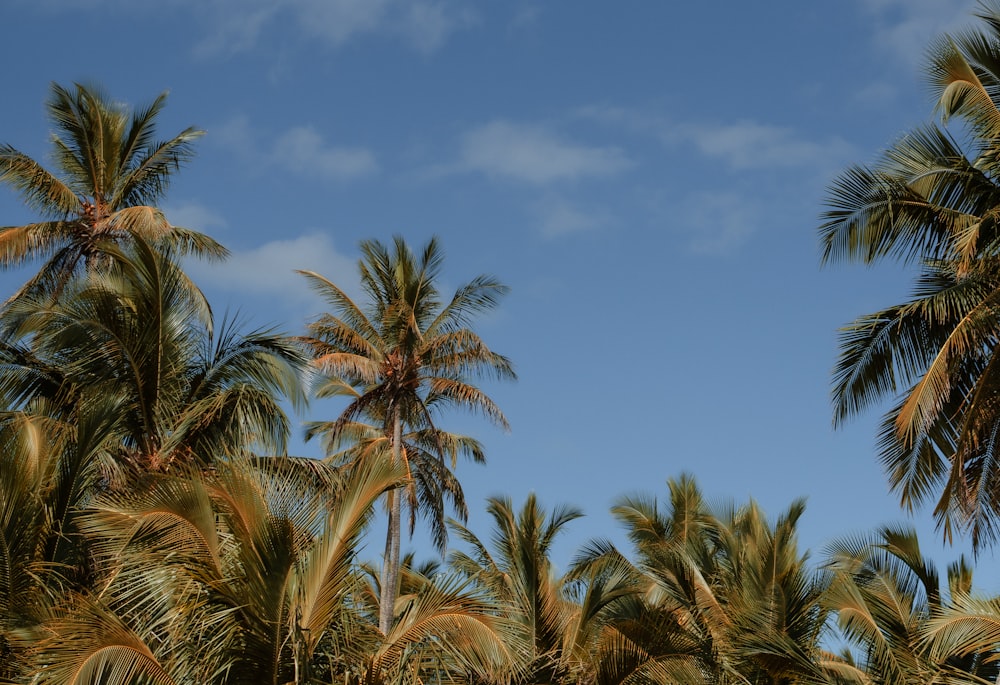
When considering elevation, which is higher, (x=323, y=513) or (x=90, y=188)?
(x=90, y=188)

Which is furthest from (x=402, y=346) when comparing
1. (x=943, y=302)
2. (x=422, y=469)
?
(x=943, y=302)

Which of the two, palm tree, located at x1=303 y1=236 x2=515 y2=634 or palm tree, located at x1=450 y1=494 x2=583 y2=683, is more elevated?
palm tree, located at x1=303 y1=236 x2=515 y2=634

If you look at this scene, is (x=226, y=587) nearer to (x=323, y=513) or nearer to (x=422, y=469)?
(x=323, y=513)

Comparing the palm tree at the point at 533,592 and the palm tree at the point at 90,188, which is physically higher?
the palm tree at the point at 90,188

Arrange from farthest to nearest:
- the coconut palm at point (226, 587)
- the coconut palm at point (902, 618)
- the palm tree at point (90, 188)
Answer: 1. the palm tree at point (90, 188)
2. the coconut palm at point (902, 618)
3. the coconut palm at point (226, 587)

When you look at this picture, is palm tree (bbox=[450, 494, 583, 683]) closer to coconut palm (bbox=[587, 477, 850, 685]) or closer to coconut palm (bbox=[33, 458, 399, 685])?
coconut palm (bbox=[587, 477, 850, 685])

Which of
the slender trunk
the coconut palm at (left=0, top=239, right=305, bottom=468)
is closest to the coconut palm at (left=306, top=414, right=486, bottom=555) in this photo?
the slender trunk

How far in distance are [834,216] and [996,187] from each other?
1.99 m

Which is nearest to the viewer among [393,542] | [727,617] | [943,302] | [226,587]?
[226,587]

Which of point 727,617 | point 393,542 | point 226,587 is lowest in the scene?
point 226,587

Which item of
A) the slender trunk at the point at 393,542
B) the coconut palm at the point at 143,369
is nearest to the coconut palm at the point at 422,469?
the slender trunk at the point at 393,542

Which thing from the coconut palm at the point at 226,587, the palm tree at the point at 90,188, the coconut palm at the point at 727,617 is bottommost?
the coconut palm at the point at 226,587

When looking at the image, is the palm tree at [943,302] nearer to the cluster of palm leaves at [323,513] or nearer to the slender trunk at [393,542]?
→ the cluster of palm leaves at [323,513]

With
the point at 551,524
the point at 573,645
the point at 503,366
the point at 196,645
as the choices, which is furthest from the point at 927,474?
the point at 503,366
